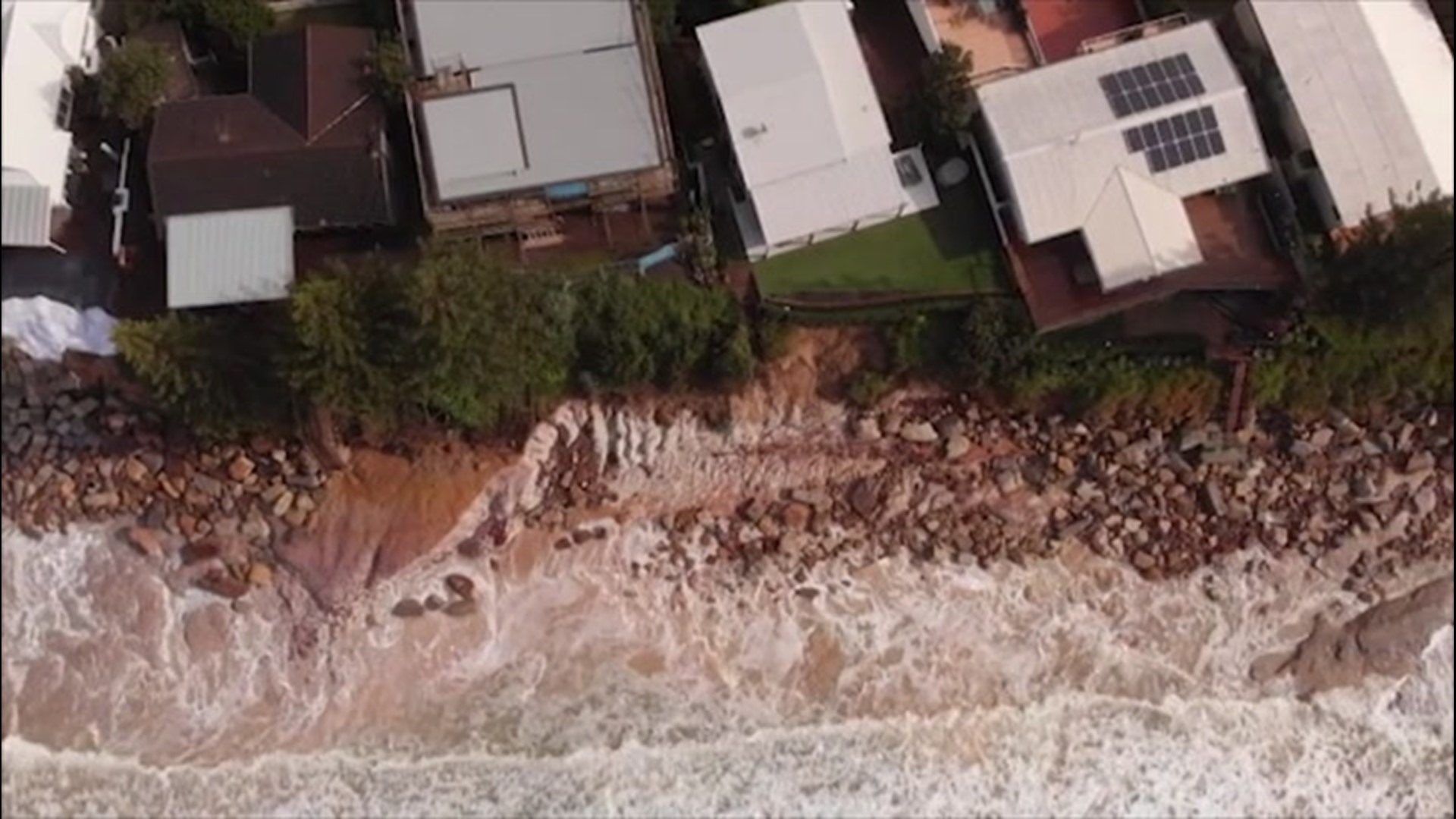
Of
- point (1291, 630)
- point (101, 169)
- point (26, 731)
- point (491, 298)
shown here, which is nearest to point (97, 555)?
point (26, 731)

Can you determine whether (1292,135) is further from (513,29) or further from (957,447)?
(513,29)

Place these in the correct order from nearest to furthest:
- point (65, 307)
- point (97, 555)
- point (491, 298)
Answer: point (491, 298)
point (65, 307)
point (97, 555)

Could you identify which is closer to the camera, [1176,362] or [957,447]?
[1176,362]

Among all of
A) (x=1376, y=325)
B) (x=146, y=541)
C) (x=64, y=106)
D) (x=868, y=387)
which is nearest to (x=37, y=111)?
(x=64, y=106)

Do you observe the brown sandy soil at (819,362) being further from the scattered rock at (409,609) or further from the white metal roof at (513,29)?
the scattered rock at (409,609)

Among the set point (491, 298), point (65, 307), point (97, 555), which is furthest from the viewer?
point (97, 555)

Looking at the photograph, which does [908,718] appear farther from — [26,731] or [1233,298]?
[26,731]
